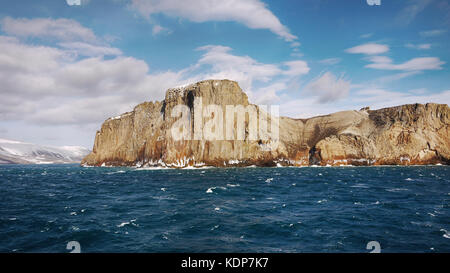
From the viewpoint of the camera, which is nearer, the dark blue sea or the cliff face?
the dark blue sea

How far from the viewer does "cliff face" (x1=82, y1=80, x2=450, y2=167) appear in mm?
117438

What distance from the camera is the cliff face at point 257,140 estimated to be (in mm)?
117438

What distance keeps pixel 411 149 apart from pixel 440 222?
5302 inches

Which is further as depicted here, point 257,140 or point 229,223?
point 257,140

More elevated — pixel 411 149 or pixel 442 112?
pixel 442 112

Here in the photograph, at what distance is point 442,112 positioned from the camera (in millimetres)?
135875

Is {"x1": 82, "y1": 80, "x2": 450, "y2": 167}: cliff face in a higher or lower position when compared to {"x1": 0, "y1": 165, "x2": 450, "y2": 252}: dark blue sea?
higher

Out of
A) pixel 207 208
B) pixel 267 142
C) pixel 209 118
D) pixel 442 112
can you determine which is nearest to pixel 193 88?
pixel 209 118

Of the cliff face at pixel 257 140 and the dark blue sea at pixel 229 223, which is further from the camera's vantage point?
the cliff face at pixel 257 140

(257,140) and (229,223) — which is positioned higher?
(257,140)

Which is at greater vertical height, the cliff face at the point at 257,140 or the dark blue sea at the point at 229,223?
the cliff face at the point at 257,140

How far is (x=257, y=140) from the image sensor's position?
123 meters
